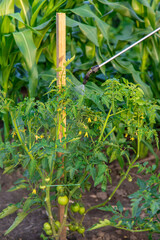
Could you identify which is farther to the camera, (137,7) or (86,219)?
(137,7)

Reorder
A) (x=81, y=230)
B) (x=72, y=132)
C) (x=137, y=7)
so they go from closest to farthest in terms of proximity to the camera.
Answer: (x=72, y=132), (x=81, y=230), (x=137, y=7)

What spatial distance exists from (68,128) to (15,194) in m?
1.05

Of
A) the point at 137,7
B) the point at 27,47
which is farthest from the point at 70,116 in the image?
the point at 137,7

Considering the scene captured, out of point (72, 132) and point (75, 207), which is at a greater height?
point (72, 132)

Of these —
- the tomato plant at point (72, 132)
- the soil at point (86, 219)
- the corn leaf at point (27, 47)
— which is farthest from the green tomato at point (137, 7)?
the soil at point (86, 219)

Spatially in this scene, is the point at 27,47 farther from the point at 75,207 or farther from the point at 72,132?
the point at 75,207

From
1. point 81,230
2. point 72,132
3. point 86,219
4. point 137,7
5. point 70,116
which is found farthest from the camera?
point 137,7

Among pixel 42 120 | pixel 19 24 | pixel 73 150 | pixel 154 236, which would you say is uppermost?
pixel 19 24

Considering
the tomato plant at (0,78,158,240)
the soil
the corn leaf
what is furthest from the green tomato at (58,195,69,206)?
the corn leaf

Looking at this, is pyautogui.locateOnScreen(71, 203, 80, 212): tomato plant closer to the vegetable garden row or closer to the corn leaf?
the vegetable garden row

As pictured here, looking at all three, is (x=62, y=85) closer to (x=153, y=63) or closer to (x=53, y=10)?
(x=53, y=10)

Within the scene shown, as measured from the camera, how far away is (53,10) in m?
2.43

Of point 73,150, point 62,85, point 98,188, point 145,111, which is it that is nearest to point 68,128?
point 73,150

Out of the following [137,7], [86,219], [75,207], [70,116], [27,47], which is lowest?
[86,219]
